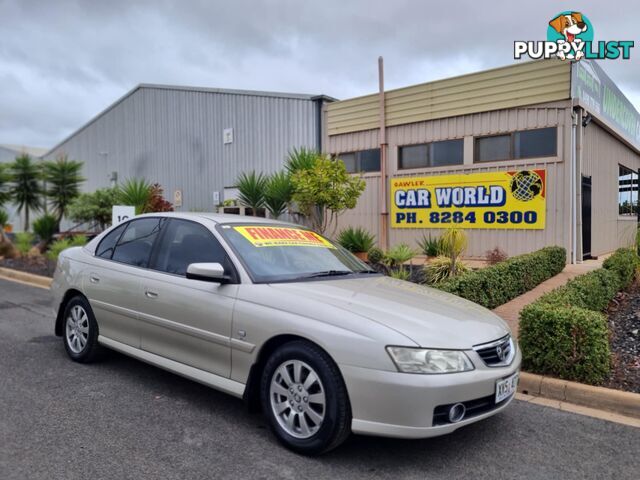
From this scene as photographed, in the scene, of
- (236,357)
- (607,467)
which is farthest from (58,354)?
(607,467)

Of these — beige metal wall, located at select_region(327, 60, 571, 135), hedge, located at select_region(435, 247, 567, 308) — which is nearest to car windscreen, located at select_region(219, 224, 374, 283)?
hedge, located at select_region(435, 247, 567, 308)

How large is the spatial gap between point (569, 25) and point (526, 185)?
4.59 meters

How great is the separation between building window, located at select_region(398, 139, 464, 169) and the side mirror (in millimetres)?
9767

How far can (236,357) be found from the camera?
3676mm

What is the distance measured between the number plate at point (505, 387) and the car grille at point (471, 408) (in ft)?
0.12

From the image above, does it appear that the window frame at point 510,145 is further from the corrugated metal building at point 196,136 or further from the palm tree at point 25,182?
the palm tree at point 25,182

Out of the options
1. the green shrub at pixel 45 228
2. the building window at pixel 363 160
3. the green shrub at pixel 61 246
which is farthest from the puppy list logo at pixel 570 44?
the green shrub at pixel 45 228

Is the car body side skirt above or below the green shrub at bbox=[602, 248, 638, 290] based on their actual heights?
below

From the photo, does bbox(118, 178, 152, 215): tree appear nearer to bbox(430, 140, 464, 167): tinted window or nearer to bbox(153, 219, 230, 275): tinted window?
bbox(430, 140, 464, 167): tinted window

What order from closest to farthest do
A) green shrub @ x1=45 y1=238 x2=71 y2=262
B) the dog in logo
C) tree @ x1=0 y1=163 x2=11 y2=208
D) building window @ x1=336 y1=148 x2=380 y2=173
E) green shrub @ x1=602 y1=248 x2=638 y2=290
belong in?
green shrub @ x1=602 y1=248 x2=638 y2=290 < the dog in logo < green shrub @ x1=45 y1=238 x2=71 y2=262 < building window @ x1=336 y1=148 x2=380 y2=173 < tree @ x1=0 y1=163 x2=11 y2=208

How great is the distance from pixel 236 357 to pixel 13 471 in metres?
1.44

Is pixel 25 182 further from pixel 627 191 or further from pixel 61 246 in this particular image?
pixel 627 191

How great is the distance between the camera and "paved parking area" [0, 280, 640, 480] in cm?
314

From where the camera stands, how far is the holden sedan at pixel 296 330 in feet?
10.0
